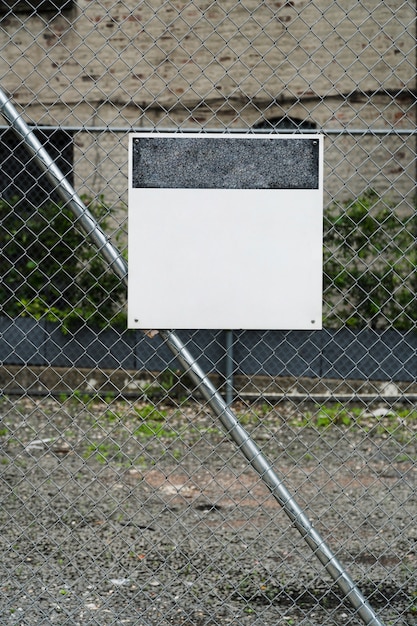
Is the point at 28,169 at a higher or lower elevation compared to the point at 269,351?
higher

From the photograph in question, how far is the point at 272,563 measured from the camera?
13.1 feet

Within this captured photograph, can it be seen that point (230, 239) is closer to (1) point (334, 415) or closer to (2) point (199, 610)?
(2) point (199, 610)

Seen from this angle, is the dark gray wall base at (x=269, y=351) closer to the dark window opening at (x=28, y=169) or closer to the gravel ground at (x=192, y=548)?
the gravel ground at (x=192, y=548)

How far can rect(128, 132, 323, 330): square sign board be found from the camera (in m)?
2.61

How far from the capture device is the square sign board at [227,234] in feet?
8.57

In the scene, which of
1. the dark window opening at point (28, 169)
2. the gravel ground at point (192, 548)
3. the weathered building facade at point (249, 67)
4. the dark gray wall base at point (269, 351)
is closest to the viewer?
the gravel ground at point (192, 548)

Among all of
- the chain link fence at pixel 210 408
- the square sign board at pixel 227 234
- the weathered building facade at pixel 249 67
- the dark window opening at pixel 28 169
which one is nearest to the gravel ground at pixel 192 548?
the chain link fence at pixel 210 408

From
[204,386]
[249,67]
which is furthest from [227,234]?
[249,67]

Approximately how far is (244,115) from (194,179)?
7.15 metres

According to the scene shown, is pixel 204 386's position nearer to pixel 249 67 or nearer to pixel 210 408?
pixel 210 408

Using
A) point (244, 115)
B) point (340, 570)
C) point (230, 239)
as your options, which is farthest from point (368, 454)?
point (244, 115)

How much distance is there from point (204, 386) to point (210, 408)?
3122 mm

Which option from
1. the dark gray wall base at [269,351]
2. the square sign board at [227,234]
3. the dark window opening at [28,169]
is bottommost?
the dark gray wall base at [269,351]

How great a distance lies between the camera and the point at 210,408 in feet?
18.9
